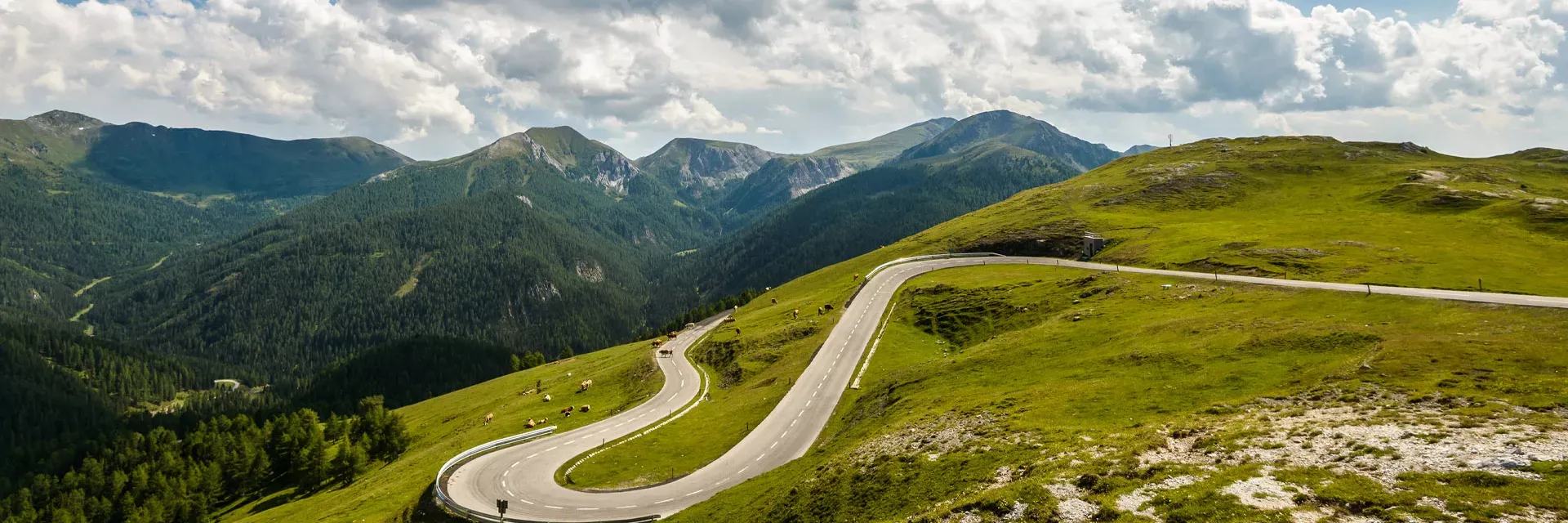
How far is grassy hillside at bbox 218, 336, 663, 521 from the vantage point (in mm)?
70375

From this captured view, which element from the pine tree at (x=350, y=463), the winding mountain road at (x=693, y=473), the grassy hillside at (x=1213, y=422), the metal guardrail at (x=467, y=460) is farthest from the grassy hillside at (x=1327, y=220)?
the pine tree at (x=350, y=463)

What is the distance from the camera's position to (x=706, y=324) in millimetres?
157250

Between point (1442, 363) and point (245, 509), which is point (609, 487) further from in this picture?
point (245, 509)

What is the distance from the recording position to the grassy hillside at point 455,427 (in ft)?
231

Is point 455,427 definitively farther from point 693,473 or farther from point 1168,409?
point 1168,409

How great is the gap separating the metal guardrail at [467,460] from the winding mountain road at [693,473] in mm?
963

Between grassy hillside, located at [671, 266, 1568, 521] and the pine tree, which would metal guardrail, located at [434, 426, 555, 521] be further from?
the pine tree

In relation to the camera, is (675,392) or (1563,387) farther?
(675,392)

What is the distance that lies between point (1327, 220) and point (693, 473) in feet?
431

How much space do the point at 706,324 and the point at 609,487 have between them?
10128 cm

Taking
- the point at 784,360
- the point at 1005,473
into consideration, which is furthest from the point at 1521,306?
the point at 784,360

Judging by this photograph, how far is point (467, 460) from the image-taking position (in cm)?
6738

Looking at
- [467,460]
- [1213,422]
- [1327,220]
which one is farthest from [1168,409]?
[1327,220]

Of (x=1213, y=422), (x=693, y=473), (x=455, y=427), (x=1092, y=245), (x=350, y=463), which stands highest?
(x=1092, y=245)
